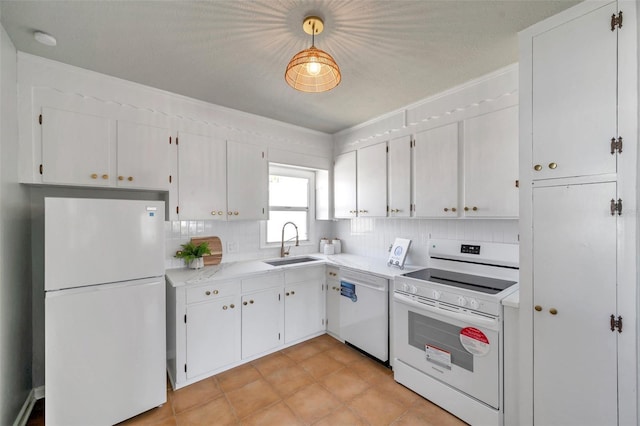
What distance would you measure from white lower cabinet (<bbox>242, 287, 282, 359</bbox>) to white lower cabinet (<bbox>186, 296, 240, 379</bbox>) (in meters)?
0.08

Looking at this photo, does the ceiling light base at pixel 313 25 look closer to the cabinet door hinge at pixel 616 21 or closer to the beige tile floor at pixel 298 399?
the cabinet door hinge at pixel 616 21

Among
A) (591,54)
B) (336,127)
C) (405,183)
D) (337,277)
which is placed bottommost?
(337,277)

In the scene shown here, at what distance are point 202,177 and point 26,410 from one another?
2107mm

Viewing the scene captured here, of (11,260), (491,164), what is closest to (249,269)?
(11,260)

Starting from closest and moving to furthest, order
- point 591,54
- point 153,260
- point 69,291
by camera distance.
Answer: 1. point 591,54
2. point 69,291
3. point 153,260

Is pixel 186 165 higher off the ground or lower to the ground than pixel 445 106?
lower

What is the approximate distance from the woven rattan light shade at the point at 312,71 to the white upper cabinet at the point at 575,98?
47.0 inches

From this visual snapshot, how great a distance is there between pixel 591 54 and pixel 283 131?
2.58 metres

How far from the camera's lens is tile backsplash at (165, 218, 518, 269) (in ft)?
7.82

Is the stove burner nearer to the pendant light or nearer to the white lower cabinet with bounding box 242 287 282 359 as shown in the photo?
the white lower cabinet with bounding box 242 287 282 359

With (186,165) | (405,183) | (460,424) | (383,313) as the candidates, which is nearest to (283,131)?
(186,165)

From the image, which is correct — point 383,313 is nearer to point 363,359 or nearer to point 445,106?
point 363,359

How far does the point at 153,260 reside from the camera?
198 centimetres

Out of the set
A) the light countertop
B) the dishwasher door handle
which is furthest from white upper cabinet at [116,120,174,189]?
the dishwasher door handle
